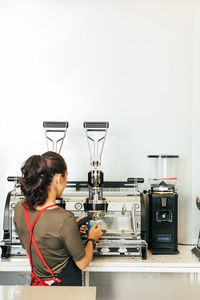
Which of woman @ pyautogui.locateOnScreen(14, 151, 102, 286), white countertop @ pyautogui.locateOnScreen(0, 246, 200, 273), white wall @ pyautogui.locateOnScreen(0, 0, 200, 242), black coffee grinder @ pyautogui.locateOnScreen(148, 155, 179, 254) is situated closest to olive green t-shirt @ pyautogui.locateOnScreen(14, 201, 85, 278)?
woman @ pyautogui.locateOnScreen(14, 151, 102, 286)

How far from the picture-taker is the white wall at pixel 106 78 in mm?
2725

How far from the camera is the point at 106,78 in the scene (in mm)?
2729

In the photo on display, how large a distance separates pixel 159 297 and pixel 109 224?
495 mm

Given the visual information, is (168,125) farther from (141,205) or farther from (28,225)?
(28,225)

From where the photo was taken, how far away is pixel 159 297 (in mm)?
2197

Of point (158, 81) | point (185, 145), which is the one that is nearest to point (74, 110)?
point (158, 81)

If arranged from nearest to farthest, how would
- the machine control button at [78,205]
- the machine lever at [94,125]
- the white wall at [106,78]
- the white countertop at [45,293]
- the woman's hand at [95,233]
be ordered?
the white countertop at [45,293] → the woman's hand at [95,233] → the machine control button at [78,205] → the machine lever at [94,125] → the white wall at [106,78]

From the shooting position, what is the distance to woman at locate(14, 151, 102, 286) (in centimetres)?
166

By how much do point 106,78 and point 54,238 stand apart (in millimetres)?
1401

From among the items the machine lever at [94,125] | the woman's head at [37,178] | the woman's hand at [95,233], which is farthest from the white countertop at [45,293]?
the machine lever at [94,125]

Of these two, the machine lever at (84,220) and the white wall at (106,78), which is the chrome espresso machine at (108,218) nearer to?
the machine lever at (84,220)

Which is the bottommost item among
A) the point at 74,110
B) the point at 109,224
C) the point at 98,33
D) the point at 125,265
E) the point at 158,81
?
the point at 125,265

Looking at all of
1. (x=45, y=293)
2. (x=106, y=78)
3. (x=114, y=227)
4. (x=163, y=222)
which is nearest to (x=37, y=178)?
(x=45, y=293)

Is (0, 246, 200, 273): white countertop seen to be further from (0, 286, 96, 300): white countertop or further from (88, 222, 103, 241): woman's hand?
(0, 286, 96, 300): white countertop
